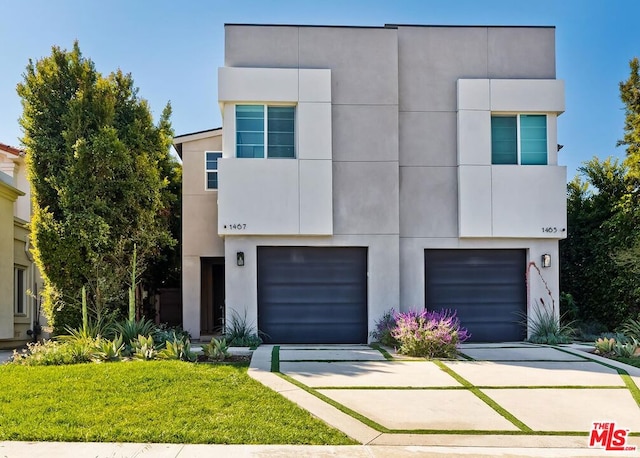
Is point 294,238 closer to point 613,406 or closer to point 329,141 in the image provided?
point 329,141

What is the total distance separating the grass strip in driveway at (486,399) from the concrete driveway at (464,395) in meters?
0.01

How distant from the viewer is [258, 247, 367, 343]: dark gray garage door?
14109 millimetres

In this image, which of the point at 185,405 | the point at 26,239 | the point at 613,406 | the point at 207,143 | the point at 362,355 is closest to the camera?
the point at 185,405

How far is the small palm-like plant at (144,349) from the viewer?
1068 cm

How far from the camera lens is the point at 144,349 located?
35.3 ft

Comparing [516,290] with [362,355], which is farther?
[516,290]

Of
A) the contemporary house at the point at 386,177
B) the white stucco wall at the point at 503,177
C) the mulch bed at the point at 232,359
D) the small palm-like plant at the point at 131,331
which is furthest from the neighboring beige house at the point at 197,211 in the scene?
the white stucco wall at the point at 503,177

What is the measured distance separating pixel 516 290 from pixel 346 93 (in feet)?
21.7

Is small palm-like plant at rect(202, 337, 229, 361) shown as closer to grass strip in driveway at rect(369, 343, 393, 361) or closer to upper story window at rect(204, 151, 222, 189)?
grass strip in driveway at rect(369, 343, 393, 361)

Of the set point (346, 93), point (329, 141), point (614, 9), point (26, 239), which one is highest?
point (614, 9)

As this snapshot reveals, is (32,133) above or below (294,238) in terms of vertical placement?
above

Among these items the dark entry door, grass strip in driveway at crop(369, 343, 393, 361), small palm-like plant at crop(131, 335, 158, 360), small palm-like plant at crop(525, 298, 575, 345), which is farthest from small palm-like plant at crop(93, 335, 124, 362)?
small palm-like plant at crop(525, 298, 575, 345)

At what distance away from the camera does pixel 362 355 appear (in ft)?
38.1

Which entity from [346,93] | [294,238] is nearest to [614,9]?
[346,93]
